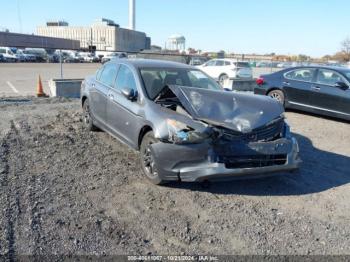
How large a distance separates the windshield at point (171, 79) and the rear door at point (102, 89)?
0.92m

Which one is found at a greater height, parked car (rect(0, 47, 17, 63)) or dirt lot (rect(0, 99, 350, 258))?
dirt lot (rect(0, 99, 350, 258))

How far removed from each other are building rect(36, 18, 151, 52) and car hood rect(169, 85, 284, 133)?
8055cm

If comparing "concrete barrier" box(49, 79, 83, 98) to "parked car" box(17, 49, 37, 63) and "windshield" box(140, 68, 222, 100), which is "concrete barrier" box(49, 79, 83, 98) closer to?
"windshield" box(140, 68, 222, 100)

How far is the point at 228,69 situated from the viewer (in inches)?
811

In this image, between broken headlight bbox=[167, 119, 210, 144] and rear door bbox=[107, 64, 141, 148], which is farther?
rear door bbox=[107, 64, 141, 148]

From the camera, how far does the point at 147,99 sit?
5.02 meters

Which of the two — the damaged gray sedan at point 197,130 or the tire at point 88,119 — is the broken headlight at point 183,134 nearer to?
the damaged gray sedan at point 197,130

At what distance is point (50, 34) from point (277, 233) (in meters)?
122

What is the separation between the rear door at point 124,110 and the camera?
16.9 ft

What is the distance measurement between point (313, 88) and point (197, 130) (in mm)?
6490

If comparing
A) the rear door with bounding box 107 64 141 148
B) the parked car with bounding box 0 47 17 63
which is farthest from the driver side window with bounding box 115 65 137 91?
the parked car with bounding box 0 47 17 63

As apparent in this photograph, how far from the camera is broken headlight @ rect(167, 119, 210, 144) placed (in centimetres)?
418

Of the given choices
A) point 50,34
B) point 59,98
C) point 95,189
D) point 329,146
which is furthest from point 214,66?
point 50,34

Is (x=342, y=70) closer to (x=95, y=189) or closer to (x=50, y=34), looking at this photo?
(x=95, y=189)
